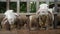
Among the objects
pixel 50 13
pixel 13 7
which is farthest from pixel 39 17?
pixel 13 7

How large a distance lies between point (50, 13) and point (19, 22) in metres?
0.27

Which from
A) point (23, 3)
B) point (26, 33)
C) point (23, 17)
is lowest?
point (26, 33)

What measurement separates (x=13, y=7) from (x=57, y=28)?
0.41 meters

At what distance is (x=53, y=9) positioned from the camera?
1.35 m

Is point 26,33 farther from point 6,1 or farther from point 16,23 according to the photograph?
point 6,1

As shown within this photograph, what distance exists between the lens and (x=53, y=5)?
1.36 m

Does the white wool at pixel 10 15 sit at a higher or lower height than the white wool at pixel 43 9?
lower

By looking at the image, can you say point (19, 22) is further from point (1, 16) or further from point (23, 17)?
point (1, 16)

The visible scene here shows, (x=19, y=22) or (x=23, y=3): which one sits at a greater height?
(x=23, y=3)

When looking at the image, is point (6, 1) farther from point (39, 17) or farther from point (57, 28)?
point (57, 28)

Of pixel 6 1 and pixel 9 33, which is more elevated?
pixel 6 1

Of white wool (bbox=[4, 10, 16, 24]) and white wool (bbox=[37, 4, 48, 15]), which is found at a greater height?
white wool (bbox=[37, 4, 48, 15])

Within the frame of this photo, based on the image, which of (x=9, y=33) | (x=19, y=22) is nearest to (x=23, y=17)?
(x=19, y=22)

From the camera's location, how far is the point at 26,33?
4.30 feet
